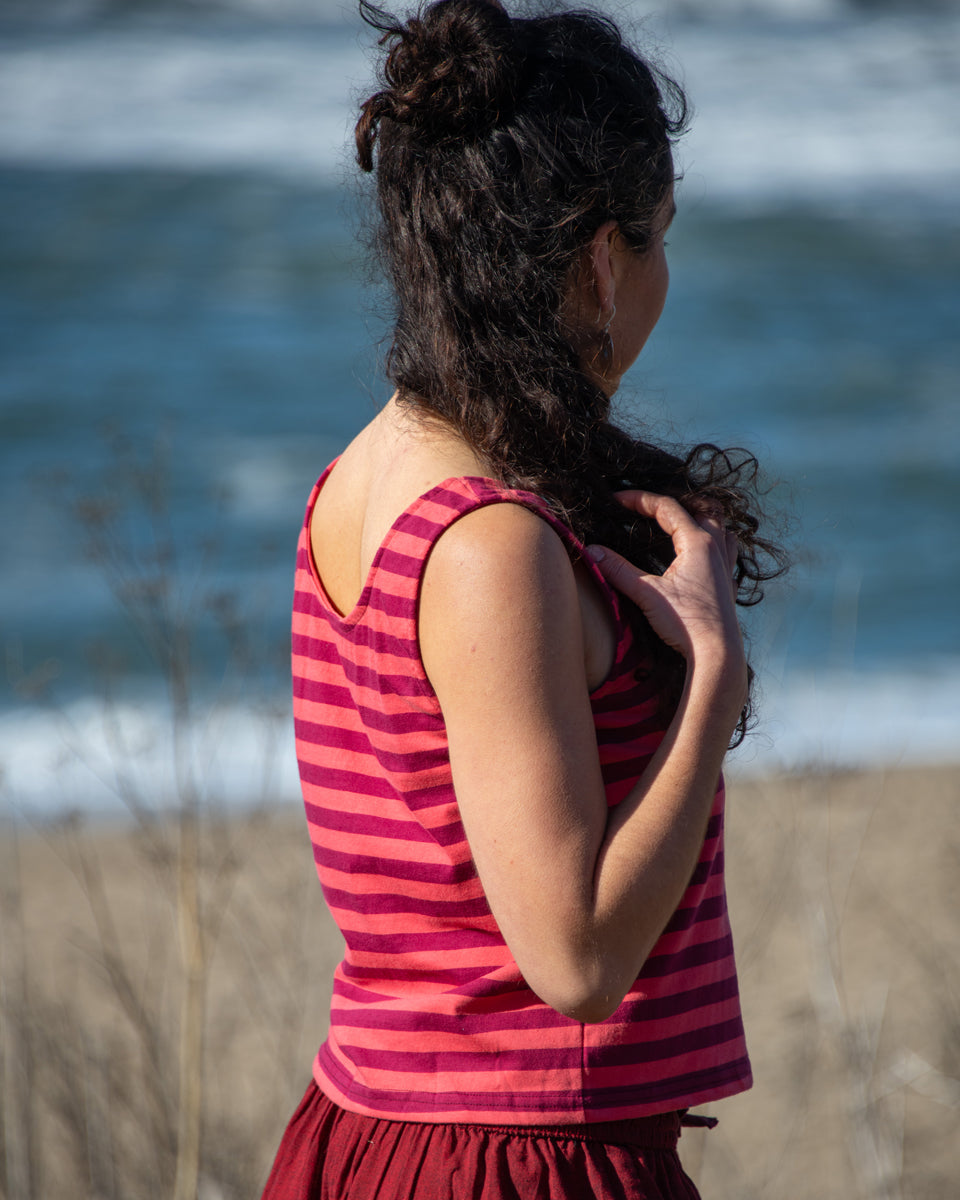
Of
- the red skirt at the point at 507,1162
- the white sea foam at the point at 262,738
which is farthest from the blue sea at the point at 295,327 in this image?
the red skirt at the point at 507,1162

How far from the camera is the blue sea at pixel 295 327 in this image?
21.9ft

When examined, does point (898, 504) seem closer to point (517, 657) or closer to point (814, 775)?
point (814, 775)

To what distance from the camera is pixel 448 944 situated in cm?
Result: 108

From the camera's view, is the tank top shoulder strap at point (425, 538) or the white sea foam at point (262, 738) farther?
the white sea foam at point (262, 738)

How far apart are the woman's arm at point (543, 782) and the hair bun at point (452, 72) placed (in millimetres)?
383

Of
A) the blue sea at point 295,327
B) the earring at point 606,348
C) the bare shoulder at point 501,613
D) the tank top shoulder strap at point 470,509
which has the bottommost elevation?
the bare shoulder at point 501,613

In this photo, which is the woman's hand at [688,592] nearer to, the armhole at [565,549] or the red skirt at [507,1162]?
the armhole at [565,549]

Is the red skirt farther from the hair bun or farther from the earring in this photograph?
the hair bun

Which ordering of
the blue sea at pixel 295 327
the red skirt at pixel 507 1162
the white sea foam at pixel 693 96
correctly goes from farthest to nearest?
the white sea foam at pixel 693 96 < the blue sea at pixel 295 327 < the red skirt at pixel 507 1162

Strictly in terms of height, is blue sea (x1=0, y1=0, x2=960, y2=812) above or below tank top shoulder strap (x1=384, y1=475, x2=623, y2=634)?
above

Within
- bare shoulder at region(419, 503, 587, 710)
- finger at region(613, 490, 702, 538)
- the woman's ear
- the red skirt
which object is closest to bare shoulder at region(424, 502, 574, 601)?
bare shoulder at region(419, 503, 587, 710)

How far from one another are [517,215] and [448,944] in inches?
26.3

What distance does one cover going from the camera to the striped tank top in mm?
1019

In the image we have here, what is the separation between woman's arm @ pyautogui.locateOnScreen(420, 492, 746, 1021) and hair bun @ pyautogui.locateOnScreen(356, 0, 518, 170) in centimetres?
38
